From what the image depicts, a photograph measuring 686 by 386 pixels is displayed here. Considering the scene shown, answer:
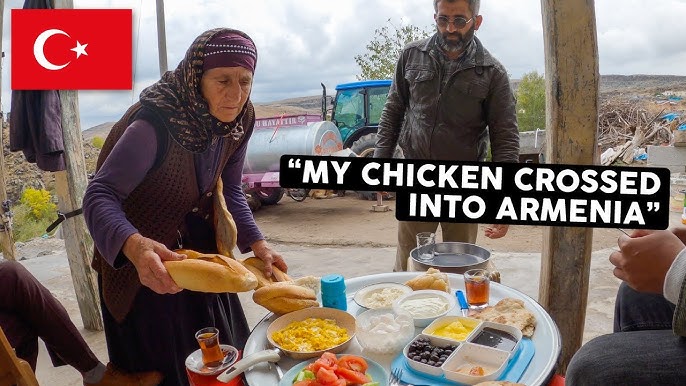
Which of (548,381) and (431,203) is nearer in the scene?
(548,381)

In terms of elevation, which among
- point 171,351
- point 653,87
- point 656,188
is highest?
point 653,87

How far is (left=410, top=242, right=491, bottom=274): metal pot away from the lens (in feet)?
6.21

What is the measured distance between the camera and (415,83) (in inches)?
101

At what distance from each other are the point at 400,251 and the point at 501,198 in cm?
85

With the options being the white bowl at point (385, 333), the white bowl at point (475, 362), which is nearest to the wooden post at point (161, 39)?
the white bowl at point (385, 333)

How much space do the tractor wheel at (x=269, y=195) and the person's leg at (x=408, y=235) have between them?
18.0ft

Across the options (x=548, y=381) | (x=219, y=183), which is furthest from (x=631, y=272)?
(x=219, y=183)

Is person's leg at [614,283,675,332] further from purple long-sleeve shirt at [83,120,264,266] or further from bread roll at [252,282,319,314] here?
purple long-sleeve shirt at [83,120,264,266]

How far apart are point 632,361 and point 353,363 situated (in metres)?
0.63

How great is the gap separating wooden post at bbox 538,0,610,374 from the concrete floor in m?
0.89

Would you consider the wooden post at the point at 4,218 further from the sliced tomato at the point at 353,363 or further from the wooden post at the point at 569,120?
the wooden post at the point at 569,120

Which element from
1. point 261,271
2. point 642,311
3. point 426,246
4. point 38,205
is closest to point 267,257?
point 261,271

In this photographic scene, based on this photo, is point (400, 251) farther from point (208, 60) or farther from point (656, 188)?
point (208, 60)

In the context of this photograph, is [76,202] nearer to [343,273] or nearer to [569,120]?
[343,273]
